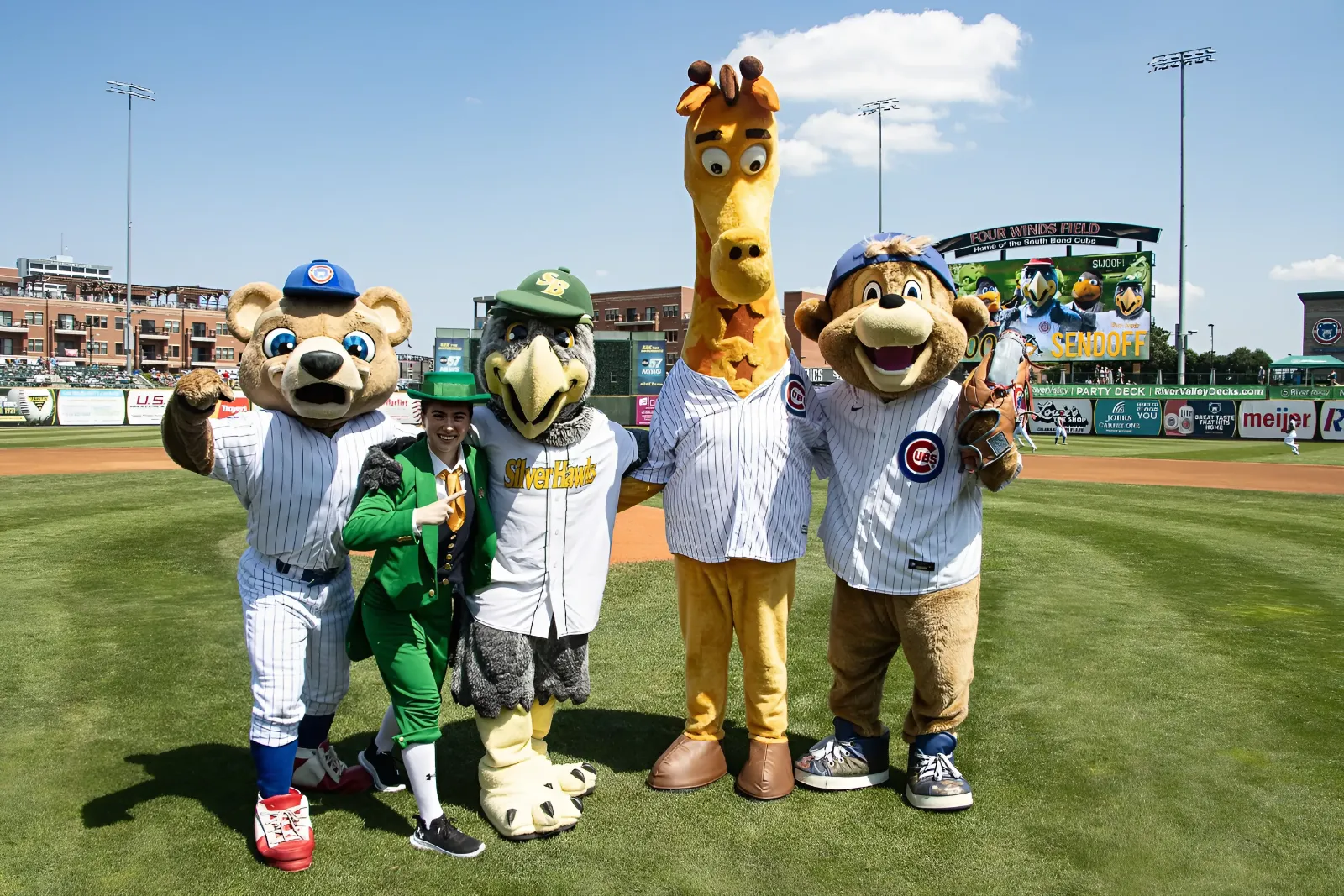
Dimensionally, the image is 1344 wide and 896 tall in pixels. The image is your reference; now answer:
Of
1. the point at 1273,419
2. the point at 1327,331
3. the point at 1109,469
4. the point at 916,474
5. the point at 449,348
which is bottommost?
the point at 1109,469

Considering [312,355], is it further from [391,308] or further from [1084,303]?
[1084,303]

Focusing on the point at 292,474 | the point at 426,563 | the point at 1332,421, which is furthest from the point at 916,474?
the point at 1332,421

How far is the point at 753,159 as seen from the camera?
387 cm

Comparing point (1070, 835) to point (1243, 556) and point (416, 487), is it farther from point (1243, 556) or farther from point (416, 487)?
point (1243, 556)

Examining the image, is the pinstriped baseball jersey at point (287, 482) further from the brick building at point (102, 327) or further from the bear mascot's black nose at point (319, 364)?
the brick building at point (102, 327)

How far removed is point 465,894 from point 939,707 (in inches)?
77.5

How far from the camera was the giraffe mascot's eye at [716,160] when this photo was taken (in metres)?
3.86

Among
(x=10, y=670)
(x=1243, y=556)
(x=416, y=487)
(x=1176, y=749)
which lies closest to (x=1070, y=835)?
(x=1176, y=749)

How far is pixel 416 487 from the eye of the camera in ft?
10.6

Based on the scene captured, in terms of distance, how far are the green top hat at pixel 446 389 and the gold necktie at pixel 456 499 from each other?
0.29m

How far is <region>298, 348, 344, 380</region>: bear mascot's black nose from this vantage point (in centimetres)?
320

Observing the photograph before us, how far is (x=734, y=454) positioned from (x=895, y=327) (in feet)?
2.68

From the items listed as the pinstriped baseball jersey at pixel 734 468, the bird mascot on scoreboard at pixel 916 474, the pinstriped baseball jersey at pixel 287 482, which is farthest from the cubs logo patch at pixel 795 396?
the pinstriped baseball jersey at pixel 287 482

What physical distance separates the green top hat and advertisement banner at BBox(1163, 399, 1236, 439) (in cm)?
3089
